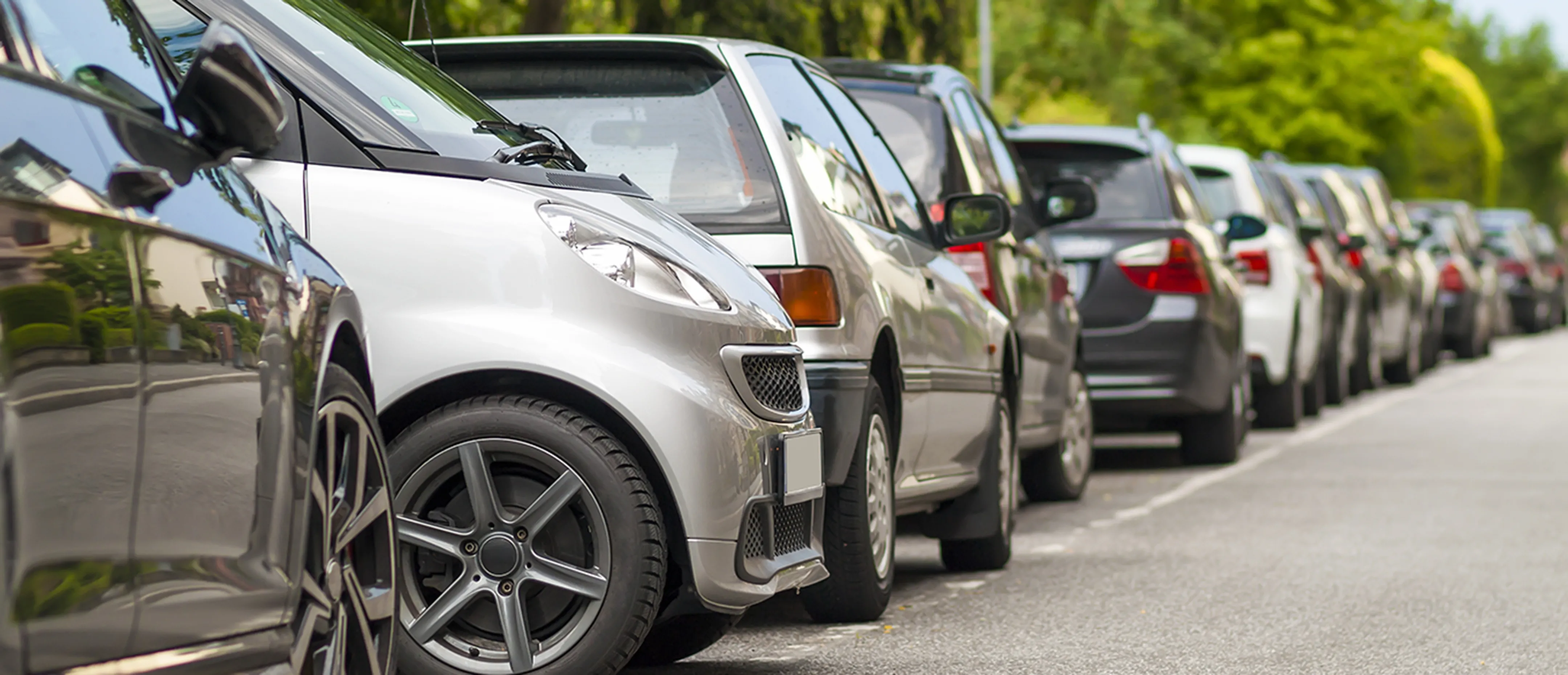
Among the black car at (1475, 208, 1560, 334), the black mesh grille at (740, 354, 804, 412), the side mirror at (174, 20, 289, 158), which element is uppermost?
the side mirror at (174, 20, 289, 158)

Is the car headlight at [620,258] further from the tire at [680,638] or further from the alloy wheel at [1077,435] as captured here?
the alloy wheel at [1077,435]

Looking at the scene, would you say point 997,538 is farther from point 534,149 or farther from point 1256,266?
point 1256,266

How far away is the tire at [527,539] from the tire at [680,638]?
32.0 inches

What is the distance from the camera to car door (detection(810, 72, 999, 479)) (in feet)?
25.5

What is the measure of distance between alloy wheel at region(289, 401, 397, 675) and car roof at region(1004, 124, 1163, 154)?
870 centimetres

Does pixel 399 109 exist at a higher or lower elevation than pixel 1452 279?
higher

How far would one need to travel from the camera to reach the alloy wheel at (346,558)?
12.9ft

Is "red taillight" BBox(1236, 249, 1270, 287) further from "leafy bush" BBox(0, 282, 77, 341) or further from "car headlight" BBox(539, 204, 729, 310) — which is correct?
"leafy bush" BBox(0, 282, 77, 341)

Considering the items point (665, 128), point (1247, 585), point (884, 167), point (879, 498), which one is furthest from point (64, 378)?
point (1247, 585)

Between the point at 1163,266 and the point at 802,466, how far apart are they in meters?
7.29

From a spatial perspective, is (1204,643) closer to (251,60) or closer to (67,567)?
(251,60)

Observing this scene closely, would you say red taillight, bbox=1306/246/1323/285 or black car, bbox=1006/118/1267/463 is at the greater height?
black car, bbox=1006/118/1267/463

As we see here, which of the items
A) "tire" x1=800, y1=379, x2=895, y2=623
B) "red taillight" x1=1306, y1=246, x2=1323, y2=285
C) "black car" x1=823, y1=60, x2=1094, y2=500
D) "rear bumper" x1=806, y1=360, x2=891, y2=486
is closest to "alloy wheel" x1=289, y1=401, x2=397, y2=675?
"rear bumper" x1=806, y1=360, x2=891, y2=486

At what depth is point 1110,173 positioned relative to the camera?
13102 mm
